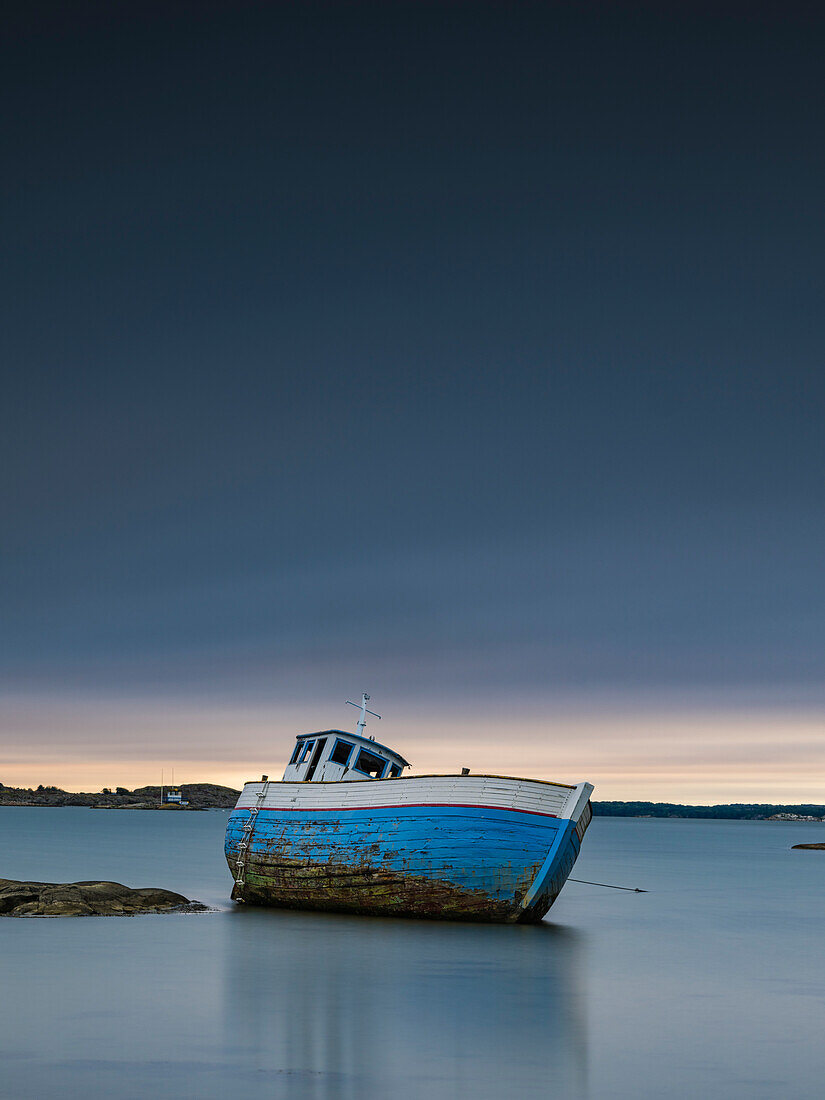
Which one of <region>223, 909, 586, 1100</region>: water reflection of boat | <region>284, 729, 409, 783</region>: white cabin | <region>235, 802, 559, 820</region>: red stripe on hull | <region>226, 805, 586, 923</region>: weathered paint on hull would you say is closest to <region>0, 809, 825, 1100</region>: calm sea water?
<region>223, 909, 586, 1100</region>: water reflection of boat

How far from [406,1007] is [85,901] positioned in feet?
47.9

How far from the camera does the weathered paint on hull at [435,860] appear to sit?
24484 millimetres

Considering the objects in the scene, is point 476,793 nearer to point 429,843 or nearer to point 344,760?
point 429,843

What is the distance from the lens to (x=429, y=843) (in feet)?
81.2

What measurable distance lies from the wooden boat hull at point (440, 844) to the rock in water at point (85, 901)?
546 centimetres

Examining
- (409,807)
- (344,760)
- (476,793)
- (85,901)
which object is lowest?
(85,901)

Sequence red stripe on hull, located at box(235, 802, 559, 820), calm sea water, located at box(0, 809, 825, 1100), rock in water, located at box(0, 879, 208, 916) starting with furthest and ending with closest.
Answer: rock in water, located at box(0, 879, 208, 916)
red stripe on hull, located at box(235, 802, 559, 820)
calm sea water, located at box(0, 809, 825, 1100)

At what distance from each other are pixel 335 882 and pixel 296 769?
4.35 metres

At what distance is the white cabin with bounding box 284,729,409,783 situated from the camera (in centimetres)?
2912

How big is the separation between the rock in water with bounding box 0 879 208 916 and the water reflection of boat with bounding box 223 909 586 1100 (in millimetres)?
3965

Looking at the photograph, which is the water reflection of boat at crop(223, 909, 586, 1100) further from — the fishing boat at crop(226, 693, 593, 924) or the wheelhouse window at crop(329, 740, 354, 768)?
the wheelhouse window at crop(329, 740, 354, 768)

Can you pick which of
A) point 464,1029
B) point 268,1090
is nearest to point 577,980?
point 464,1029

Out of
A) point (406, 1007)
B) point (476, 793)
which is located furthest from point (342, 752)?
point (406, 1007)

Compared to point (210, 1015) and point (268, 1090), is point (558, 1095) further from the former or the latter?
point (210, 1015)
